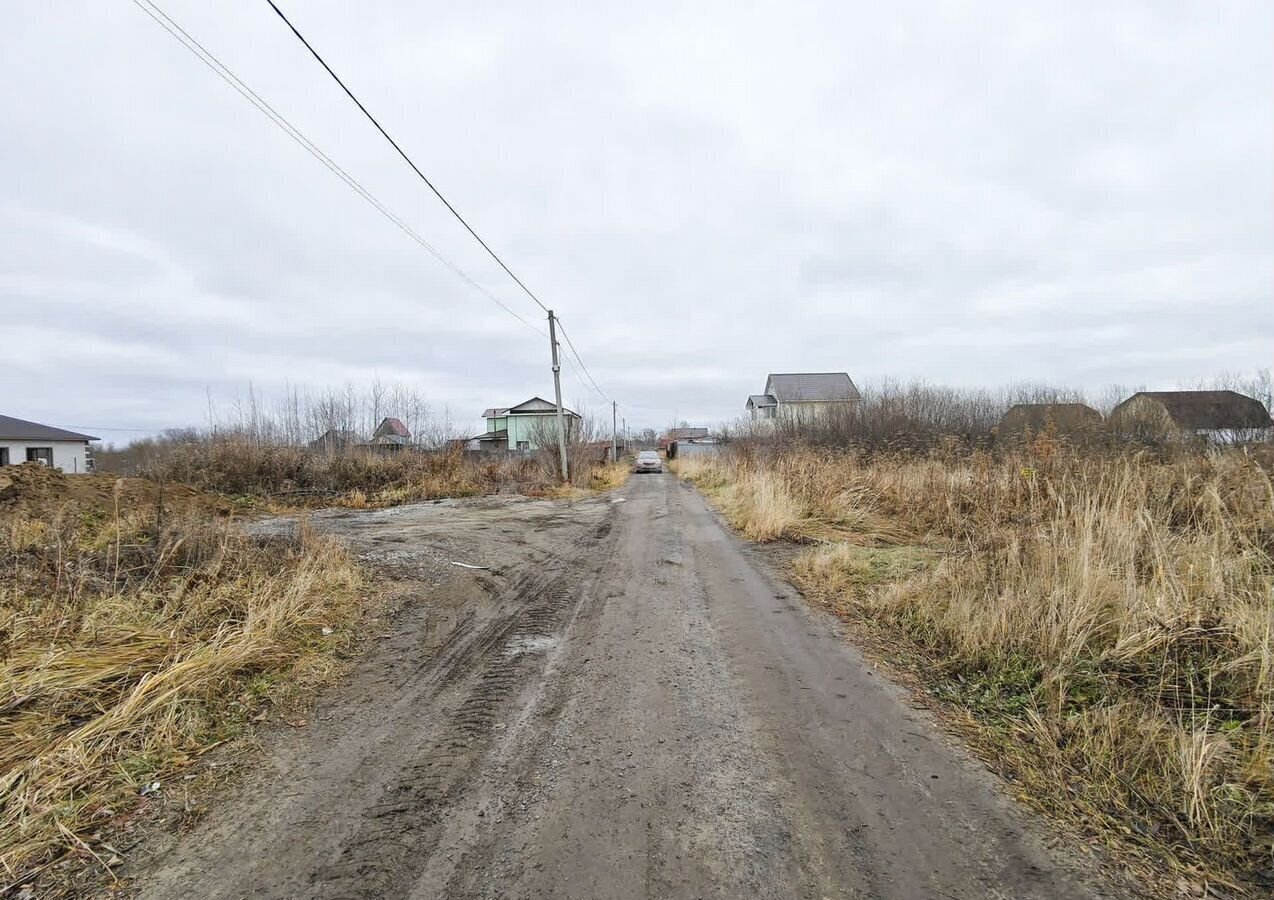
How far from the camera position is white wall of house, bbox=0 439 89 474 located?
35.8 meters

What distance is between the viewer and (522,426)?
52812 millimetres

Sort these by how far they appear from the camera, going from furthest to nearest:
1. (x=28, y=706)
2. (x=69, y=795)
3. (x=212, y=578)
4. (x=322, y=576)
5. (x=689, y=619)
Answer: (x=322, y=576) → (x=689, y=619) → (x=212, y=578) → (x=28, y=706) → (x=69, y=795)

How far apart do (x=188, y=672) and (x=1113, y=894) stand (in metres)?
4.84

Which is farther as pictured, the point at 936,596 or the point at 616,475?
the point at 616,475

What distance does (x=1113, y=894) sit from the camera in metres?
1.96

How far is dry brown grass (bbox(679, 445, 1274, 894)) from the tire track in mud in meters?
2.73

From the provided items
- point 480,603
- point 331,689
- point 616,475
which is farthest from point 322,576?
point 616,475

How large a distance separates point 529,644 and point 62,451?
5420 centimetres

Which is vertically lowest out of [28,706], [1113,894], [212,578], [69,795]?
[1113,894]

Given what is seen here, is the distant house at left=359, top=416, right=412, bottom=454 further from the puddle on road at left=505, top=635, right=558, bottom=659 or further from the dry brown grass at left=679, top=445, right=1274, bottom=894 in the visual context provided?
the dry brown grass at left=679, top=445, right=1274, bottom=894

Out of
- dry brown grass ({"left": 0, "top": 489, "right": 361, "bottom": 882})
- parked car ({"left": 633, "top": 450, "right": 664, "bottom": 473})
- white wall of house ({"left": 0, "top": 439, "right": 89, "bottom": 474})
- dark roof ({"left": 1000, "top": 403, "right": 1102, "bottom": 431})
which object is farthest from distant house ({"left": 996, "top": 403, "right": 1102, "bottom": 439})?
white wall of house ({"left": 0, "top": 439, "right": 89, "bottom": 474})

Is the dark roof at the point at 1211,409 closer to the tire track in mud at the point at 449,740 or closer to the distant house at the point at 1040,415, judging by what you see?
the distant house at the point at 1040,415

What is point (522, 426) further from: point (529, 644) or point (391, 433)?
point (529, 644)

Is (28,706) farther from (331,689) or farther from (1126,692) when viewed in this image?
(1126,692)
